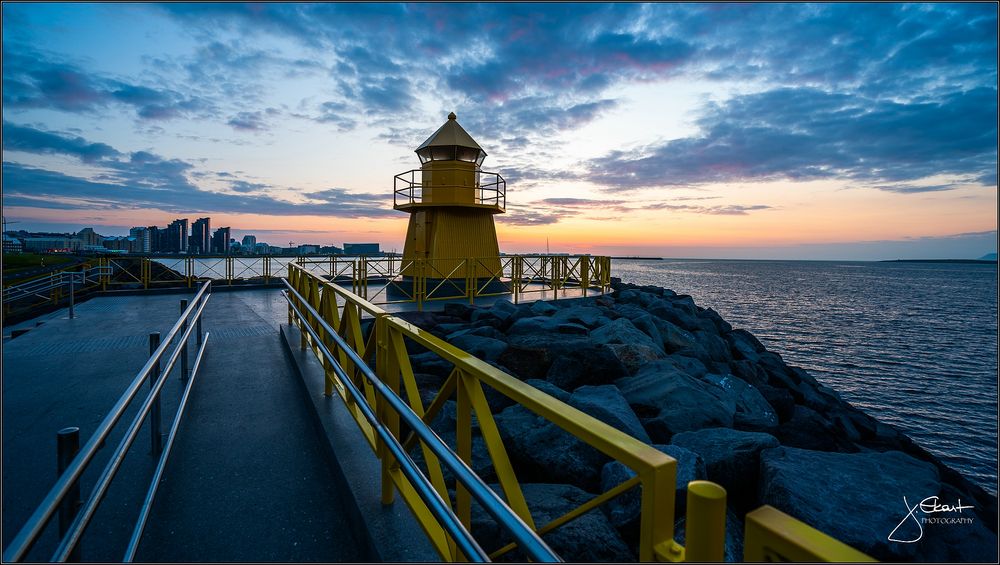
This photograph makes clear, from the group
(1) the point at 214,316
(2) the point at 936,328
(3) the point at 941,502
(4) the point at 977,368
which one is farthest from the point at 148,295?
(2) the point at 936,328

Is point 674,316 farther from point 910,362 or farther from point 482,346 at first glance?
point 910,362

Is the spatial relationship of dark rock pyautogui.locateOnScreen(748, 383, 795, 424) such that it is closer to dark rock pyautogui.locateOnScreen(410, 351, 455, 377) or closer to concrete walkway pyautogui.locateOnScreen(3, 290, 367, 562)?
dark rock pyautogui.locateOnScreen(410, 351, 455, 377)

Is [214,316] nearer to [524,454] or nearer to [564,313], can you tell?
[564,313]

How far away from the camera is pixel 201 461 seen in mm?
3436

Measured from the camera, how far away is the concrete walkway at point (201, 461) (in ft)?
8.51

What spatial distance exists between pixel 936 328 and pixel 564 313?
28.6 meters

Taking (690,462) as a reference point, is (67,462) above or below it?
above

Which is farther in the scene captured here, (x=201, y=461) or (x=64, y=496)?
(x=201, y=461)

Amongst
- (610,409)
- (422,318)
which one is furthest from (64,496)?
(422,318)

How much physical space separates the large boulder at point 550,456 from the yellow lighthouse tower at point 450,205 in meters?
10.5

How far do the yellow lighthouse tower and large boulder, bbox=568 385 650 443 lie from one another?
9388 millimetres

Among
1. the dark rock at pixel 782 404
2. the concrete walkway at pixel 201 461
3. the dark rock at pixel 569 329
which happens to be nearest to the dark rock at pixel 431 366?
the concrete walkway at pixel 201 461

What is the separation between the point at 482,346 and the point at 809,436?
4837mm

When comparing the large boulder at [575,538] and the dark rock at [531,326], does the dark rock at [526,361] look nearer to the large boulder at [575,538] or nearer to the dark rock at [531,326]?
the dark rock at [531,326]
